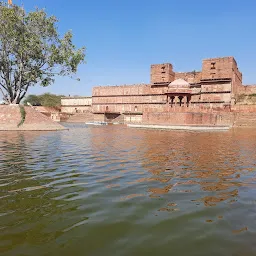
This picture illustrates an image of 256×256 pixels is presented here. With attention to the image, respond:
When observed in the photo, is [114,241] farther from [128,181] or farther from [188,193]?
[128,181]

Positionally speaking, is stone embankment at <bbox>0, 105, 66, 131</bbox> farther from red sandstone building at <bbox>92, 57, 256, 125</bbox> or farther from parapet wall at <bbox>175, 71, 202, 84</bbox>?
parapet wall at <bbox>175, 71, 202, 84</bbox>

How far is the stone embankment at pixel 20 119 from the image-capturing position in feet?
67.7

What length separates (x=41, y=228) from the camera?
8.97 feet

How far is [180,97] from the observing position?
109 feet

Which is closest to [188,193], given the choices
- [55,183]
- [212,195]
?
[212,195]

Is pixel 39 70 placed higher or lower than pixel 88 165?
higher

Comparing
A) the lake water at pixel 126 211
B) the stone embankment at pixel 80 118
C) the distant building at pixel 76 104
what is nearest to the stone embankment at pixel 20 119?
the lake water at pixel 126 211

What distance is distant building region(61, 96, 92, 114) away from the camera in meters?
67.8

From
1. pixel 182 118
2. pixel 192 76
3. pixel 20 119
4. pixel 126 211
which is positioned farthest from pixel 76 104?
pixel 126 211

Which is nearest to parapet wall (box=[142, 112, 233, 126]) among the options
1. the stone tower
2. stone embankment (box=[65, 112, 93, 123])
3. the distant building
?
the stone tower

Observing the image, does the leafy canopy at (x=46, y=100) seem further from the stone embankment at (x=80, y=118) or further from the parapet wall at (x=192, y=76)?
the parapet wall at (x=192, y=76)

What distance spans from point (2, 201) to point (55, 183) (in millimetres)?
1080

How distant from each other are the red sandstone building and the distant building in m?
3.26

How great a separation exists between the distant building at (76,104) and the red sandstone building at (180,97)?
10.7ft
